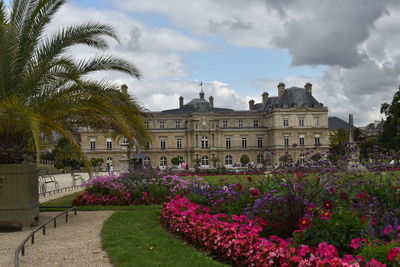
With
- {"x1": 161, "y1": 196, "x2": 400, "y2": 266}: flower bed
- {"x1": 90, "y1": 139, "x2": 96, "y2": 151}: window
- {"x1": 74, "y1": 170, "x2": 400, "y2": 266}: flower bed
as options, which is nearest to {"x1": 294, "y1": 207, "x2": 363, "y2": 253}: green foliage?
{"x1": 74, "y1": 170, "x2": 400, "y2": 266}: flower bed

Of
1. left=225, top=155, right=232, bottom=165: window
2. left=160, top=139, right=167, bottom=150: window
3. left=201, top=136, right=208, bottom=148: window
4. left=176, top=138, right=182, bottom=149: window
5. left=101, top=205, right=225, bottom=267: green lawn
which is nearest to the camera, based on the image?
left=101, top=205, right=225, bottom=267: green lawn

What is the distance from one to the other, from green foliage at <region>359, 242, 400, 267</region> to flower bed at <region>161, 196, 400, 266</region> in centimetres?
13

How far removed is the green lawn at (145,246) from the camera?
5254 mm

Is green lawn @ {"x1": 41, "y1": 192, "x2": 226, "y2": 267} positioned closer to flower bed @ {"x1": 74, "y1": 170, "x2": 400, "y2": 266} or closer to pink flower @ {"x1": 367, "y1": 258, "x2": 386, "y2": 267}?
flower bed @ {"x1": 74, "y1": 170, "x2": 400, "y2": 266}

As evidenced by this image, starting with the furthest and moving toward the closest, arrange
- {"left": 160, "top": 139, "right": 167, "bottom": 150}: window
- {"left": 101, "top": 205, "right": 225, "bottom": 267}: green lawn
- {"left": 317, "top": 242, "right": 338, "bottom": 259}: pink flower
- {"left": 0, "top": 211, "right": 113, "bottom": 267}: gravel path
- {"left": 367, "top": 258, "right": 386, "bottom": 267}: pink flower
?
{"left": 160, "top": 139, "right": 167, "bottom": 150}: window → {"left": 0, "top": 211, "right": 113, "bottom": 267}: gravel path → {"left": 101, "top": 205, "right": 225, "bottom": 267}: green lawn → {"left": 317, "top": 242, "right": 338, "bottom": 259}: pink flower → {"left": 367, "top": 258, "right": 386, "bottom": 267}: pink flower

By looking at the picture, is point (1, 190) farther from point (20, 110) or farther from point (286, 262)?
point (286, 262)

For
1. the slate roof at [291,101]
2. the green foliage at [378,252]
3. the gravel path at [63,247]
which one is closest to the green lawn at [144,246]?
the gravel path at [63,247]

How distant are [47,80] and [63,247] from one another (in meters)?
3.88

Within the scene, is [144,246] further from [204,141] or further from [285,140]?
[285,140]

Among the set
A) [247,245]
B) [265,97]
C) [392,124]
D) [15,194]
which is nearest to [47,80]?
[15,194]

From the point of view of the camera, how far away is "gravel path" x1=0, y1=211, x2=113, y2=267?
5539 mm

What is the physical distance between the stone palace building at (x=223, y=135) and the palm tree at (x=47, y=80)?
46.3 metres

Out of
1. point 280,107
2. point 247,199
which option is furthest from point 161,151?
point 247,199

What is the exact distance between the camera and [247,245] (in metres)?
5.03
